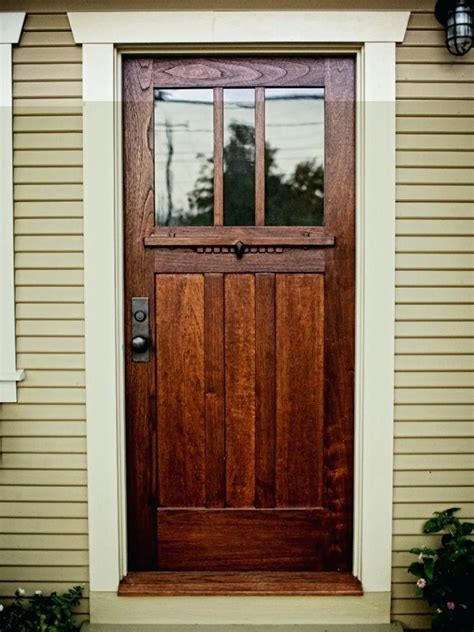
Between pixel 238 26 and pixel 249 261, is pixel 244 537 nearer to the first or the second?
pixel 249 261

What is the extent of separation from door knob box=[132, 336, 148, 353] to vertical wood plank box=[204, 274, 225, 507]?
9.0 inches

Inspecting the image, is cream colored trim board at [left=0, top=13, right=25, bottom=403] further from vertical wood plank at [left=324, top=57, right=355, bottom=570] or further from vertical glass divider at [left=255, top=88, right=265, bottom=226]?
vertical wood plank at [left=324, top=57, right=355, bottom=570]

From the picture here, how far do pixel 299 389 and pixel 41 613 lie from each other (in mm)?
1243

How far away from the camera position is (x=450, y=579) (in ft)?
7.15

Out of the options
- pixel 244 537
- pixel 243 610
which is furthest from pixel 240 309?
pixel 243 610

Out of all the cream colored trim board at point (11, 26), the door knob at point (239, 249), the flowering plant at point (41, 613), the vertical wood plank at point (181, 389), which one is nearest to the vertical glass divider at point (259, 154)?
the door knob at point (239, 249)

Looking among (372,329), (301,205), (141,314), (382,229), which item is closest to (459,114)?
(382,229)

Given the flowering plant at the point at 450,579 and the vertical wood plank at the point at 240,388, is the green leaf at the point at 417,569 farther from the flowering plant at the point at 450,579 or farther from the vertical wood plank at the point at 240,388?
the vertical wood plank at the point at 240,388

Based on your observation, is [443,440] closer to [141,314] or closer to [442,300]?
[442,300]

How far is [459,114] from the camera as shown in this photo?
7.52 feet

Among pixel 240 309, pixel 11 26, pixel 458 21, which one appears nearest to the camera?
pixel 458 21

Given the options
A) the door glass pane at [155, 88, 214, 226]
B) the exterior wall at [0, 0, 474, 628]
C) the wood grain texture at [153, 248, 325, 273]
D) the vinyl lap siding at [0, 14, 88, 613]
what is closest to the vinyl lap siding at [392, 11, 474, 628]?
the exterior wall at [0, 0, 474, 628]

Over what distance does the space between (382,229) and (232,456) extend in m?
1.03

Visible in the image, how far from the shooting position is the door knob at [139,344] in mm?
2359
